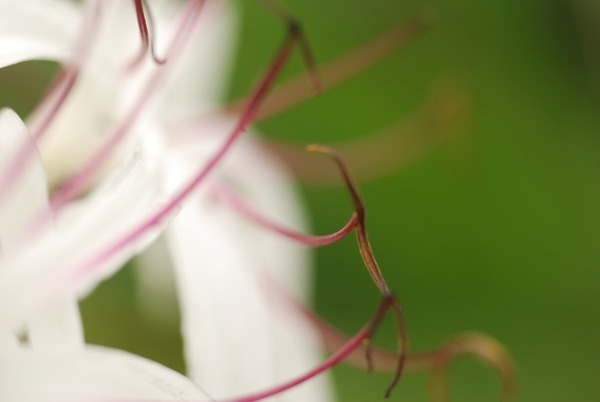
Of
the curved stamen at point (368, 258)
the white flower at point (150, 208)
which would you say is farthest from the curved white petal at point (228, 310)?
the curved stamen at point (368, 258)

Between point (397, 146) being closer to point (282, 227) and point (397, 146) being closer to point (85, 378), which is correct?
point (282, 227)

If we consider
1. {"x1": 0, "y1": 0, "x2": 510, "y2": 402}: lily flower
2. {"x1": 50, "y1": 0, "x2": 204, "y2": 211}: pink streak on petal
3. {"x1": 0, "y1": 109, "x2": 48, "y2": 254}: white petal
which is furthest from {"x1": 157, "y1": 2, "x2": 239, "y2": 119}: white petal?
{"x1": 0, "y1": 109, "x2": 48, "y2": 254}: white petal

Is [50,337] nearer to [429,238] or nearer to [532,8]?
[429,238]

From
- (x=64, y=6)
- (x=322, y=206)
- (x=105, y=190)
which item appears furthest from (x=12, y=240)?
(x=322, y=206)

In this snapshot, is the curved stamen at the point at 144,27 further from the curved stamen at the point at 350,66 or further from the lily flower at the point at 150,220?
the curved stamen at the point at 350,66

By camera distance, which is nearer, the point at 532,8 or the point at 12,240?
the point at 12,240

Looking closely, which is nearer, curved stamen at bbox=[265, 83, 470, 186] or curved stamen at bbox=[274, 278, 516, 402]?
curved stamen at bbox=[274, 278, 516, 402]

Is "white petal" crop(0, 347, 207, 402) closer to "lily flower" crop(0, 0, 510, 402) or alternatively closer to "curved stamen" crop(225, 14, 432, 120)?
"lily flower" crop(0, 0, 510, 402)
